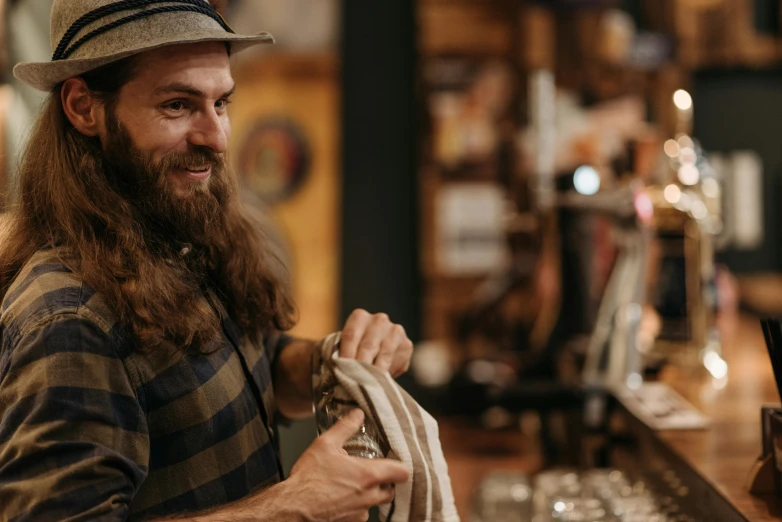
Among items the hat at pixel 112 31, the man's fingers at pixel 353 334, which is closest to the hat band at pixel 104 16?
the hat at pixel 112 31

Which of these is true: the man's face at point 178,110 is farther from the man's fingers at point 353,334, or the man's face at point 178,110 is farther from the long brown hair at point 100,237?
the man's fingers at point 353,334

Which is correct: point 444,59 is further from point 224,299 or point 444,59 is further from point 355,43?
point 224,299

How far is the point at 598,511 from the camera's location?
1.62 m

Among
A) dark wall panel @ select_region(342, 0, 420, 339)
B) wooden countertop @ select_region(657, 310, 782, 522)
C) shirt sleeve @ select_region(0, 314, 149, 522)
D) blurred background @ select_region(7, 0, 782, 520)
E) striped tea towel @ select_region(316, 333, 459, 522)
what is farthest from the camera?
dark wall panel @ select_region(342, 0, 420, 339)

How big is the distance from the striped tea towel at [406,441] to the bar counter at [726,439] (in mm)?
469

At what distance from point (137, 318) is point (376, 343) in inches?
16.8

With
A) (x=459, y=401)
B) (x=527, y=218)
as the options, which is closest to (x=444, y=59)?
(x=527, y=218)

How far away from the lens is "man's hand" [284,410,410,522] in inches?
45.6

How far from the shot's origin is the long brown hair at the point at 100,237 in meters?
1.21

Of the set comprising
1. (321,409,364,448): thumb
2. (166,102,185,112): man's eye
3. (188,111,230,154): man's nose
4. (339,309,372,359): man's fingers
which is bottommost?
(321,409,364,448): thumb

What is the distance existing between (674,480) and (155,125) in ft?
3.90

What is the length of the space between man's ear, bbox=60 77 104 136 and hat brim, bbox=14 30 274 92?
2cm

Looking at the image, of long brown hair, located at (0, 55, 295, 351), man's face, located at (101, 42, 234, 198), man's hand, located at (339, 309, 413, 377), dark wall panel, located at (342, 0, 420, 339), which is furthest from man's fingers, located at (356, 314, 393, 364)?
dark wall panel, located at (342, 0, 420, 339)

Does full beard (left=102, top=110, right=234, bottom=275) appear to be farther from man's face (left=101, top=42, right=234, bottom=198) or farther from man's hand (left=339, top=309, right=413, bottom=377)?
man's hand (left=339, top=309, right=413, bottom=377)
